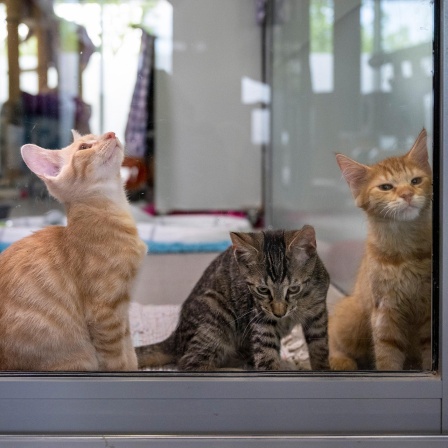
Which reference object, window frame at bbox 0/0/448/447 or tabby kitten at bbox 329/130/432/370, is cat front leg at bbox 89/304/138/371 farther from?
tabby kitten at bbox 329/130/432/370

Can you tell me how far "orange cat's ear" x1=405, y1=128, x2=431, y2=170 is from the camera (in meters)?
1.32

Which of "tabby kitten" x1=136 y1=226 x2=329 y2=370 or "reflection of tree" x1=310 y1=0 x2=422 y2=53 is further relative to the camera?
"reflection of tree" x1=310 y1=0 x2=422 y2=53

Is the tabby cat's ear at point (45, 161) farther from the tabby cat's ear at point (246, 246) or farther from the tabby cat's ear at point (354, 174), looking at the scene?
the tabby cat's ear at point (354, 174)

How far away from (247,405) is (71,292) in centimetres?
39

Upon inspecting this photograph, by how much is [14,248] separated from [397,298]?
773 mm

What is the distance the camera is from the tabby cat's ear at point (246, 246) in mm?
1401

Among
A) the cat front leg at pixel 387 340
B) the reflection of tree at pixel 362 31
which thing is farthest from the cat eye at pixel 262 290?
the reflection of tree at pixel 362 31

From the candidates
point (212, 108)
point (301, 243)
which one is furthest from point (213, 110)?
point (301, 243)

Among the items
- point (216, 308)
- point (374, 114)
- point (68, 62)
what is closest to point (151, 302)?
point (216, 308)

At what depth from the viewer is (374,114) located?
2.20 meters

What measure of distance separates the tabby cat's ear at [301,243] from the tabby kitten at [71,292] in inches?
12.1

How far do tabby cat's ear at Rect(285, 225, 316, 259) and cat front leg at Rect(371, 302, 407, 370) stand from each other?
19 cm

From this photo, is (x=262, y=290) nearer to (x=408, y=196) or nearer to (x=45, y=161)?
(x=408, y=196)

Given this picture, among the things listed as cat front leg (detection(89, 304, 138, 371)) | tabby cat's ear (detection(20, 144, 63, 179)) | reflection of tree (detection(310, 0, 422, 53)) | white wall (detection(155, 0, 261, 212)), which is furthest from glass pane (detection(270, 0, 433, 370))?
tabby cat's ear (detection(20, 144, 63, 179))
